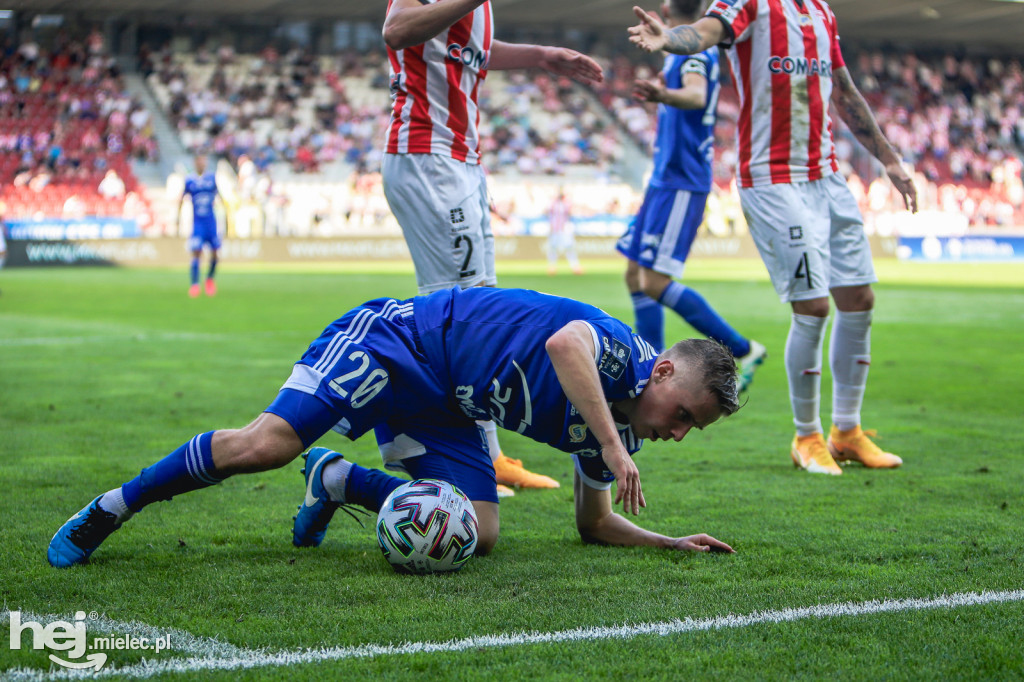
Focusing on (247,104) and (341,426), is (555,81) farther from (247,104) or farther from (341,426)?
(341,426)

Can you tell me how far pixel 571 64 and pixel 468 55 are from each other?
0.57 m

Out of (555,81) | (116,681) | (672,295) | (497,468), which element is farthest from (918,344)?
(555,81)

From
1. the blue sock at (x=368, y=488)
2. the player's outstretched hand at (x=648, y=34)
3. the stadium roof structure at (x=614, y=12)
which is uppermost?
the stadium roof structure at (x=614, y=12)

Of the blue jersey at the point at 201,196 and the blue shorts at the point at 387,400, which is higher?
the blue shorts at the point at 387,400

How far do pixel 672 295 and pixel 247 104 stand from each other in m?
30.3

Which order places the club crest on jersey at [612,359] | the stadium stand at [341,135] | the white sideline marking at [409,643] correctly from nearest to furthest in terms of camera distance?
the white sideline marking at [409,643] < the club crest on jersey at [612,359] < the stadium stand at [341,135]

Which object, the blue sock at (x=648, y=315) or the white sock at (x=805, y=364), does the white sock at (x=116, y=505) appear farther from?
the blue sock at (x=648, y=315)

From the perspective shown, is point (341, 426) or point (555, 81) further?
point (555, 81)

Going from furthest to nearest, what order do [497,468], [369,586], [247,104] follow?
1. [247,104]
2. [497,468]
3. [369,586]

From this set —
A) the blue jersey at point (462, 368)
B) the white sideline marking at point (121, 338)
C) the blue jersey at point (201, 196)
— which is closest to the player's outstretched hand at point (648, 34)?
the blue jersey at point (462, 368)

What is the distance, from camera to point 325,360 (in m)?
3.31

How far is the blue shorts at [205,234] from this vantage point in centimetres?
1894

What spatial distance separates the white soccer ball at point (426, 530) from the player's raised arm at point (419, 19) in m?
1.95

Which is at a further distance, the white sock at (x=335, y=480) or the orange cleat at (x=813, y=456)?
the orange cleat at (x=813, y=456)
